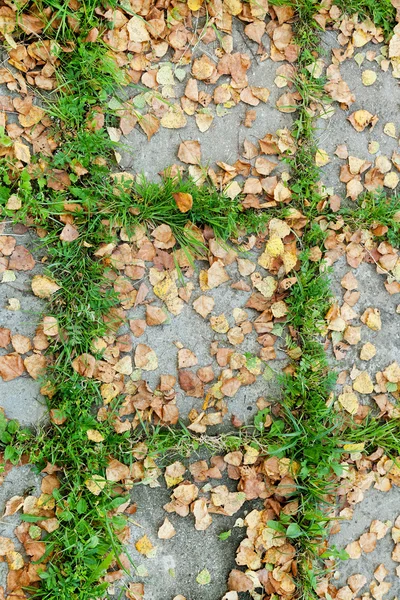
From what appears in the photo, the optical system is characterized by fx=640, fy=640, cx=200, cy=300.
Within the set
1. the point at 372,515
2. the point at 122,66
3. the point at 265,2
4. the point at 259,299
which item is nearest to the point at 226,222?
the point at 259,299

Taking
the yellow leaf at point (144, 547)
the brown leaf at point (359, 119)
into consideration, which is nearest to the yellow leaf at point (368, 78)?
the brown leaf at point (359, 119)

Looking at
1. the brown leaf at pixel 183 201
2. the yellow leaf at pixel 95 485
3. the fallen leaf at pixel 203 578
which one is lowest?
the fallen leaf at pixel 203 578

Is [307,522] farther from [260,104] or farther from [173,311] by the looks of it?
[260,104]

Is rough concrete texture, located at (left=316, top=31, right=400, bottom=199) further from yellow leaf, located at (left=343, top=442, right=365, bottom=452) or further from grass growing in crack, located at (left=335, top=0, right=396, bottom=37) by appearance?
yellow leaf, located at (left=343, top=442, right=365, bottom=452)

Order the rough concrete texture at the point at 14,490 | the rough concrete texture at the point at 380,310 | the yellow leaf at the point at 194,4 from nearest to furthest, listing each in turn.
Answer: the rough concrete texture at the point at 14,490
the yellow leaf at the point at 194,4
the rough concrete texture at the point at 380,310

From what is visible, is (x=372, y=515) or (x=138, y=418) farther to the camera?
(x=372, y=515)

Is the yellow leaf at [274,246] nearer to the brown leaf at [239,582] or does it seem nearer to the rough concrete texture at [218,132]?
the rough concrete texture at [218,132]

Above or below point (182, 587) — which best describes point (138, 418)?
above
